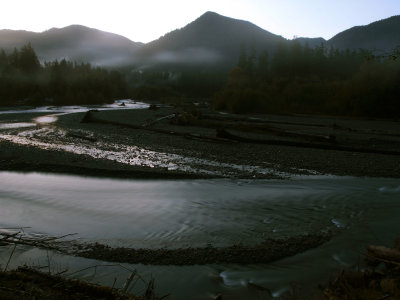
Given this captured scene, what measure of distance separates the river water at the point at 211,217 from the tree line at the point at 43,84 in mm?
58647

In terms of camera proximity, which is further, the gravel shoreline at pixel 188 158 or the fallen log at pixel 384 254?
the gravel shoreline at pixel 188 158

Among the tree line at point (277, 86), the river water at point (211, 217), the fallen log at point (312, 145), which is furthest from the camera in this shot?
the tree line at point (277, 86)

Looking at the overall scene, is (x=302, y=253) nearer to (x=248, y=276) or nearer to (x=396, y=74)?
(x=248, y=276)

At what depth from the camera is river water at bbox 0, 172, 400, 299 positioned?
15.3 feet

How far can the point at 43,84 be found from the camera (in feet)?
245

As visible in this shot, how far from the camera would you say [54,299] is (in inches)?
117

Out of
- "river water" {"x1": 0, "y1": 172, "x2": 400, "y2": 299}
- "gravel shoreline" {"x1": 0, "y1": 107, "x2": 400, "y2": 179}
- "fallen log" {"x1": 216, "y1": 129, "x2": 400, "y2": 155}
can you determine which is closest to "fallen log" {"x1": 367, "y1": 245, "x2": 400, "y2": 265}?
"river water" {"x1": 0, "y1": 172, "x2": 400, "y2": 299}

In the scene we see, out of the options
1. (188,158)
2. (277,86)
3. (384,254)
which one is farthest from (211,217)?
(277,86)

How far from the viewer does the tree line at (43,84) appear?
6681cm

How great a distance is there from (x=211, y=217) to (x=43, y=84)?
79302 mm

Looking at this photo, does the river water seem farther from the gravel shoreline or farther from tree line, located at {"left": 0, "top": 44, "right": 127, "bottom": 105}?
tree line, located at {"left": 0, "top": 44, "right": 127, "bottom": 105}

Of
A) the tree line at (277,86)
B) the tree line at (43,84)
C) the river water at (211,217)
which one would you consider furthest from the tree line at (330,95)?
the tree line at (43,84)

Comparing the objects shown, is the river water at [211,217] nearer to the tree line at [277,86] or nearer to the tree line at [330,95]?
the tree line at [277,86]

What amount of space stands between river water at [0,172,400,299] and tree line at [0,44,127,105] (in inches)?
2309
